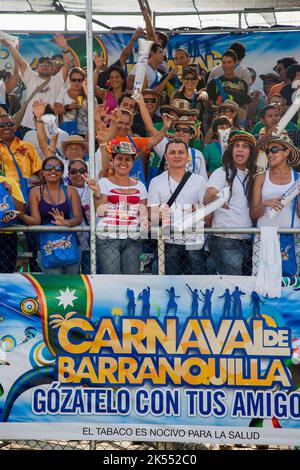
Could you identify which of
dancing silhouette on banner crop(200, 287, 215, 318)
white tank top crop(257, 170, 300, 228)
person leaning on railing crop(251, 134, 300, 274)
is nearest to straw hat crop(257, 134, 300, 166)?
person leaning on railing crop(251, 134, 300, 274)

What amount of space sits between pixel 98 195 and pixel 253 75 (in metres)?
3.42

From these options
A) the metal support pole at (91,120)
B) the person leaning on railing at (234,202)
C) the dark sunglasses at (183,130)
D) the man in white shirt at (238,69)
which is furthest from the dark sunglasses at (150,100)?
the metal support pole at (91,120)

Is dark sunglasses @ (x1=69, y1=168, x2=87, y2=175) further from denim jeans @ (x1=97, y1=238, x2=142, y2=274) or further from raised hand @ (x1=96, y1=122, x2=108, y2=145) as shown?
denim jeans @ (x1=97, y1=238, x2=142, y2=274)

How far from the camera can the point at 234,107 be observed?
8672 millimetres

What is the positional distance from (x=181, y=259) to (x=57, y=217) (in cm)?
113

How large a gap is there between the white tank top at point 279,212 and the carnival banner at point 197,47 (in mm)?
2641

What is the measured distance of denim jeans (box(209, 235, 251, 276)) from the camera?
6.88 meters

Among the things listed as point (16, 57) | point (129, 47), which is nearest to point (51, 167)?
point (16, 57)

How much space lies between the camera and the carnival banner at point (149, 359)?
261 inches

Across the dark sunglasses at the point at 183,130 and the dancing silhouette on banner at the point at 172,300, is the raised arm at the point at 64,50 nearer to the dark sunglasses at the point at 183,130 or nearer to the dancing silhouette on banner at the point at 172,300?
the dark sunglasses at the point at 183,130

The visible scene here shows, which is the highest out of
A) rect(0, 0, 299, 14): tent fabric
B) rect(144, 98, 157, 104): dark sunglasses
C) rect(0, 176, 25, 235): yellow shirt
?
rect(0, 0, 299, 14): tent fabric

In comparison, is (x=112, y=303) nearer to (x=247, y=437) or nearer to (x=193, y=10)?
(x=247, y=437)
